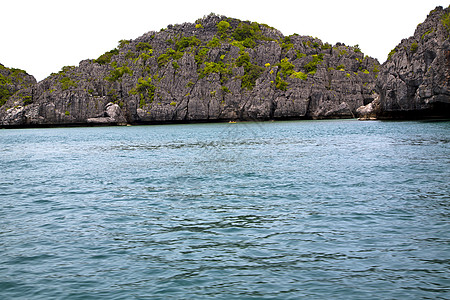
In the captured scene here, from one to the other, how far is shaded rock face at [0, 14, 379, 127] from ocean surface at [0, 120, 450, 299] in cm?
11706

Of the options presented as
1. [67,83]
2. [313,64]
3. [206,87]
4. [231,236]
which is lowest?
[231,236]

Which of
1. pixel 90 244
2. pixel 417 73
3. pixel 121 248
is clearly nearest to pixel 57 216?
pixel 90 244

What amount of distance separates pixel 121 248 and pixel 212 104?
424ft

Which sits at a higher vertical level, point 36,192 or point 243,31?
point 243,31

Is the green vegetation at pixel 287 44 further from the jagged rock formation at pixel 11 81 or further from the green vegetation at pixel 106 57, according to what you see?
the jagged rock formation at pixel 11 81

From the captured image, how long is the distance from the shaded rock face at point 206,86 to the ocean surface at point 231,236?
117 metres

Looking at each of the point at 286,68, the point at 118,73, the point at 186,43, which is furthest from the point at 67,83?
the point at 286,68

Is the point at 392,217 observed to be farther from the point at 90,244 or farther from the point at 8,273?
the point at 8,273

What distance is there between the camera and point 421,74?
81875mm

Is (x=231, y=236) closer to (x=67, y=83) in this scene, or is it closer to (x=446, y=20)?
(x=446, y=20)

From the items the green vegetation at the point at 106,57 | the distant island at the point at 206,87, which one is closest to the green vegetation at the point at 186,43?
the distant island at the point at 206,87

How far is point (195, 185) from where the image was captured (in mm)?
20062

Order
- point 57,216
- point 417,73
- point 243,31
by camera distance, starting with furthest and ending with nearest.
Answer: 1. point 243,31
2. point 417,73
3. point 57,216

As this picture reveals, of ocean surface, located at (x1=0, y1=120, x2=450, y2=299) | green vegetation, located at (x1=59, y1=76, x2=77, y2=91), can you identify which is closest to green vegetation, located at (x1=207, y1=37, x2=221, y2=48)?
green vegetation, located at (x1=59, y1=76, x2=77, y2=91)
